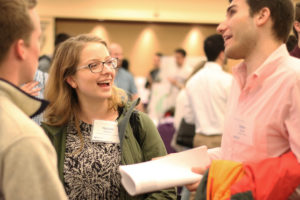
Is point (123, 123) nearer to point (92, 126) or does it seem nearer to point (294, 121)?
point (92, 126)

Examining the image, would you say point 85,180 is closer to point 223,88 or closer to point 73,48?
point 73,48

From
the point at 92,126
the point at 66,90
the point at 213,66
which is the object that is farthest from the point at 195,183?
the point at 213,66

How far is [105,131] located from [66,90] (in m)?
0.38

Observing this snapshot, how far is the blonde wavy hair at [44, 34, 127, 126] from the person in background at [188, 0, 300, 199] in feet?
2.42

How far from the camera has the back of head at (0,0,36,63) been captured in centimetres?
101

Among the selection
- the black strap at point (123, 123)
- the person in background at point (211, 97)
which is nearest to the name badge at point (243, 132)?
the black strap at point (123, 123)

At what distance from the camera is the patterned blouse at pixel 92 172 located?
170 centimetres

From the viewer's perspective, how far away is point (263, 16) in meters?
1.44

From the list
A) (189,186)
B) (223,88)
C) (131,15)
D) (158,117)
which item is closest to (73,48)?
(189,186)

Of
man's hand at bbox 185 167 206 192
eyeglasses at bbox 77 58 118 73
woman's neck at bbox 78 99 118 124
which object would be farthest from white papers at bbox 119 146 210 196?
eyeglasses at bbox 77 58 118 73

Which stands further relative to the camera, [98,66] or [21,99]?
[98,66]

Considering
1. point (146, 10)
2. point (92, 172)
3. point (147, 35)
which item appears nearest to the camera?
point (92, 172)

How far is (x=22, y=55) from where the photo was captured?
1.07m

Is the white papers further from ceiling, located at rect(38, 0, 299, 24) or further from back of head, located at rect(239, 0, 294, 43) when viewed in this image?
ceiling, located at rect(38, 0, 299, 24)
